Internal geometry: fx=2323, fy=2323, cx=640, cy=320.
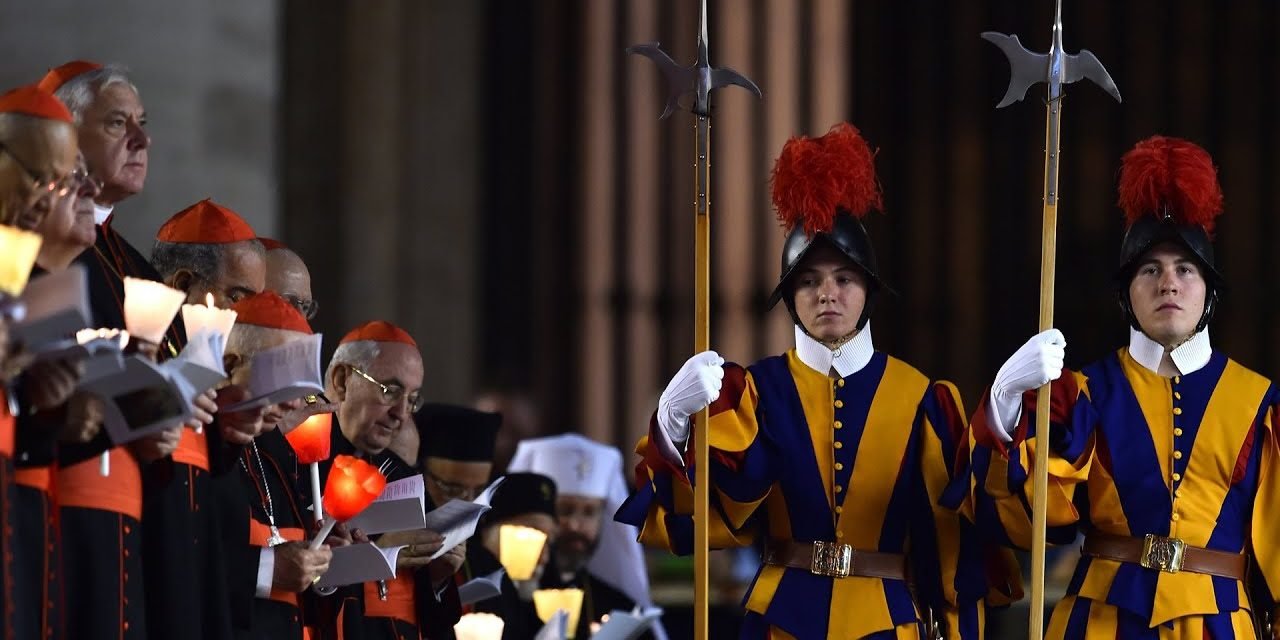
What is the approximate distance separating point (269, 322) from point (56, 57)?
111 inches

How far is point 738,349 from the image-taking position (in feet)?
39.6

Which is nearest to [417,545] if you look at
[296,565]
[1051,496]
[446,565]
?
[446,565]

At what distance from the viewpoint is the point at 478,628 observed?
650 centimetres

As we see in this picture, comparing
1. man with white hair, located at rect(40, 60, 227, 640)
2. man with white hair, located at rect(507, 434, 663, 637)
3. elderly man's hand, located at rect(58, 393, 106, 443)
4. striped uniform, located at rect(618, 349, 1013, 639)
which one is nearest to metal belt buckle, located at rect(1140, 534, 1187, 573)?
striped uniform, located at rect(618, 349, 1013, 639)

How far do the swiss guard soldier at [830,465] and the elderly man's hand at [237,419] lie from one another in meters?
1.05

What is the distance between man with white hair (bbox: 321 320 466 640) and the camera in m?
5.92

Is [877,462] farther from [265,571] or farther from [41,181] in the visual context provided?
[41,181]

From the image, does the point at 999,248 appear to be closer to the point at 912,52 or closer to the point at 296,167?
the point at 912,52

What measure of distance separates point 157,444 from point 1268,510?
2.64 m

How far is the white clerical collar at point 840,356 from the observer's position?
555 centimetres

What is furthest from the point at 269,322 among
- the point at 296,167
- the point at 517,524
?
the point at 296,167

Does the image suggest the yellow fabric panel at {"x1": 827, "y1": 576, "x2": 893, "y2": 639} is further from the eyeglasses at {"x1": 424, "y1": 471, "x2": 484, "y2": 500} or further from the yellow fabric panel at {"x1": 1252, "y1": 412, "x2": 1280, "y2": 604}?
the eyeglasses at {"x1": 424, "y1": 471, "x2": 484, "y2": 500}

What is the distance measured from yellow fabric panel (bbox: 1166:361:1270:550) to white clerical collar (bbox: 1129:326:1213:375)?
0.25ft

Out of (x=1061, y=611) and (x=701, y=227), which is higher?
(x=701, y=227)
